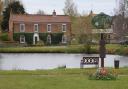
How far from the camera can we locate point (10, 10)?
10575cm

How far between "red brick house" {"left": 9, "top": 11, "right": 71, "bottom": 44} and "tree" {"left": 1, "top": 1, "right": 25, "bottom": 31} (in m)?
9.76

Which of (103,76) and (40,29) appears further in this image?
(40,29)

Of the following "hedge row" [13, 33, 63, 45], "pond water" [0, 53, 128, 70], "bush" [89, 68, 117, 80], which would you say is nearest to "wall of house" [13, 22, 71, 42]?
"hedge row" [13, 33, 63, 45]

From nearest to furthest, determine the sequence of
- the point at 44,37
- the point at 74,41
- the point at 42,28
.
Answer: the point at 44,37, the point at 74,41, the point at 42,28

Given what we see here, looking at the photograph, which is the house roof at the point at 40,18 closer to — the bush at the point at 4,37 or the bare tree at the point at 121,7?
the bush at the point at 4,37

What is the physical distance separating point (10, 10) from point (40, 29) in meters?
14.1

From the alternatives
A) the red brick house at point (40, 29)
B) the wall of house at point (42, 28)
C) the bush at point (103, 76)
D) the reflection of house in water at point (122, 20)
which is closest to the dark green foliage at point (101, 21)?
the bush at point (103, 76)

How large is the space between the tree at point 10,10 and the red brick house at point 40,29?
32.0ft

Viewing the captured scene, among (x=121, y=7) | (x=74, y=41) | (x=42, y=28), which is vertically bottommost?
(x=74, y=41)

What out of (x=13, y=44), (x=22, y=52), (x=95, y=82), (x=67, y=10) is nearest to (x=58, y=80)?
(x=95, y=82)

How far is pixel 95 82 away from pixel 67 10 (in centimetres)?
11800

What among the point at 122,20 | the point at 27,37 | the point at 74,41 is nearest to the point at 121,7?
the point at 122,20

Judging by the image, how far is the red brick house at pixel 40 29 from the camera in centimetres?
9394

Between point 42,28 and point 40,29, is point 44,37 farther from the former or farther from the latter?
point 42,28
